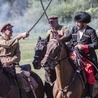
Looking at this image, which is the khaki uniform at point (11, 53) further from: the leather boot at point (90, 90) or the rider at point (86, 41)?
the leather boot at point (90, 90)

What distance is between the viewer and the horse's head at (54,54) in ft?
31.2

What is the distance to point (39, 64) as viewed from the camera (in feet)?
34.6

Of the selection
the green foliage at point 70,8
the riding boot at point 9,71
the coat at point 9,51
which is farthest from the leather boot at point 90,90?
the green foliage at point 70,8

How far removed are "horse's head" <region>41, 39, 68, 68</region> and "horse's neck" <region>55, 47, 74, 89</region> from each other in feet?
0.31

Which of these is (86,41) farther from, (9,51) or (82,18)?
(9,51)

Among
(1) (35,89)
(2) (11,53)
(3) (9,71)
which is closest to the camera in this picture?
(3) (9,71)

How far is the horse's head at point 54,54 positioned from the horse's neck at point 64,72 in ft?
0.31

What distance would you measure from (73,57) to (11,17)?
48.8 metres

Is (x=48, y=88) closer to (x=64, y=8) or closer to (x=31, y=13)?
(x=64, y=8)

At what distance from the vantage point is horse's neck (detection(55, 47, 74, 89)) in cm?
1012

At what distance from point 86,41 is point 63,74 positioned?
1.20 metres

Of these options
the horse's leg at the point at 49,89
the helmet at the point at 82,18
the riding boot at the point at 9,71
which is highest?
the helmet at the point at 82,18

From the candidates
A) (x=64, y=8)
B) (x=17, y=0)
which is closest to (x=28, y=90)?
A: (x=64, y=8)

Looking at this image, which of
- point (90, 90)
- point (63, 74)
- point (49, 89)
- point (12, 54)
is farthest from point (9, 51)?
point (90, 90)
